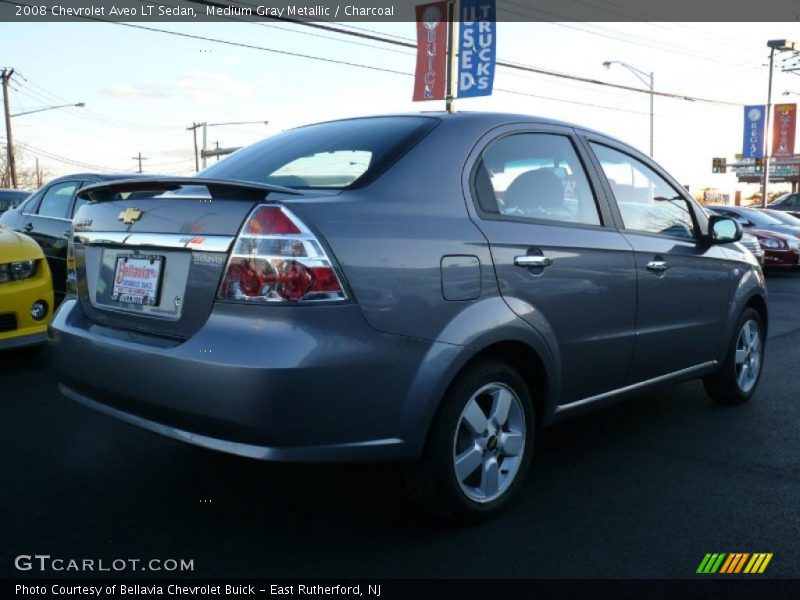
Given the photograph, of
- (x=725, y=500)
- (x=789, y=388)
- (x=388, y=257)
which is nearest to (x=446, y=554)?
(x=388, y=257)

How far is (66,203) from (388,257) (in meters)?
6.21

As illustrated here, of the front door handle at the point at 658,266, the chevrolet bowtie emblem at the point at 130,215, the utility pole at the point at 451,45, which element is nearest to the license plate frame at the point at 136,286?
the chevrolet bowtie emblem at the point at 130,215

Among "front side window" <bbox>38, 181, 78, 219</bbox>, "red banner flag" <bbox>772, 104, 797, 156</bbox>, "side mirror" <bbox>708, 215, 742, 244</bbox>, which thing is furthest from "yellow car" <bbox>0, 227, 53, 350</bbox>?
"red banner flag" <bbox>772, 104, 797, 156</bbox>

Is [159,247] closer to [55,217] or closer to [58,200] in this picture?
[55,217]

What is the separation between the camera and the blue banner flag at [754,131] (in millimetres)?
34312

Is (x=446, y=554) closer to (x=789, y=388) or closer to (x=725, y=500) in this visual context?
(x=725, y=500)

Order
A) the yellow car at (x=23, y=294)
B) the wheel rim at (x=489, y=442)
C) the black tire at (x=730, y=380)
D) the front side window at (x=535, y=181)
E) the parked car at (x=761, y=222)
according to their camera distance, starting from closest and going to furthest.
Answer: the wheel rim at (x=489, y=442) < the front side window at (x=535, y=181) < the black tire at (x=730, y=380) < the yellow car at (x=23, y=294) < the parked car at (x=761, y=222)

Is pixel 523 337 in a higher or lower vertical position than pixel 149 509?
higher

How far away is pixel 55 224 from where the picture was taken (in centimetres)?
762

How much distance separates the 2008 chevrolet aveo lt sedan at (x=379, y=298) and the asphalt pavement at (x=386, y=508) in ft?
0.86

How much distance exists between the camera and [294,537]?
2.90m

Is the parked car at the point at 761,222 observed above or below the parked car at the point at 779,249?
above

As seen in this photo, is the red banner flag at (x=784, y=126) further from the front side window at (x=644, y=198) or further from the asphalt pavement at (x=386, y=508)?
the asphalt pavement at (x=386, y=508)
